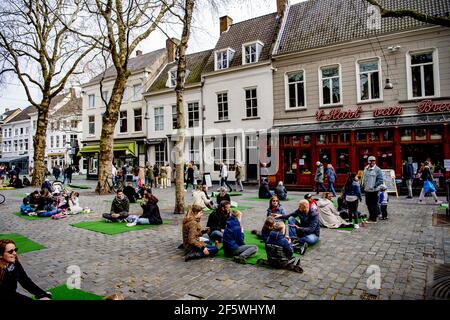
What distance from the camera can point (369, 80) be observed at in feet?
59.9

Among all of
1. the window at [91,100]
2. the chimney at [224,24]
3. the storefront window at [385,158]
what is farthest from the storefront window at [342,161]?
Result: the window at [91,100]

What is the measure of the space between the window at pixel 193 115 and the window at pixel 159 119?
3669mm

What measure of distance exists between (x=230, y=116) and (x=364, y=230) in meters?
17.0

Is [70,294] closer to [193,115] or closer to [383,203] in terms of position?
[383,203]

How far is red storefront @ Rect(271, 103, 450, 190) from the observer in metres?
15.9

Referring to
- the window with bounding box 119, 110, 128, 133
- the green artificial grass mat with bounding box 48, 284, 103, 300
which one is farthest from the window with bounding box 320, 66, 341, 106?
the window with bounding box 119, 110, 128, 133

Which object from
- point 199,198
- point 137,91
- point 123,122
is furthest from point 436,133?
point 123,122

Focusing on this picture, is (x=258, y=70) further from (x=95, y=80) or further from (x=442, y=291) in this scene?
(x=95, y=80)

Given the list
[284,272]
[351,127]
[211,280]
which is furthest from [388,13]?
[351,127]

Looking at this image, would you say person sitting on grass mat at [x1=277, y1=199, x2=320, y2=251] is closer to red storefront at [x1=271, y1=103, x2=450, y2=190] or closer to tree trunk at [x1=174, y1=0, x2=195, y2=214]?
tree trunk at [x1=174, y1=0, x2=195, y2=214]

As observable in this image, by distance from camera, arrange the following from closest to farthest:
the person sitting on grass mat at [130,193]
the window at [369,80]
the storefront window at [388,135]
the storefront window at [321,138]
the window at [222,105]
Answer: the person sitting on grass mat at [130,193], the storefront window at [388,135], the window at [369,80], the storefront window at [321,138], the window at [222,105]

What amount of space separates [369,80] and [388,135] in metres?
3.77

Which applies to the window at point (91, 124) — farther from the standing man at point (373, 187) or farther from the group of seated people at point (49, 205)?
the standing man at point (373, 187)

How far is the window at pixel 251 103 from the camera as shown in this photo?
22.9m
